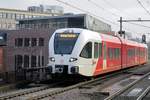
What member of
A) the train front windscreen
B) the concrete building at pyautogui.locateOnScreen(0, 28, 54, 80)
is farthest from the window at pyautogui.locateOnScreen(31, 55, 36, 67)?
the train front windscreen

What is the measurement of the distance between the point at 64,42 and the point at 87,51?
1.32 meters

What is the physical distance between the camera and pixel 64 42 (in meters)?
22.4

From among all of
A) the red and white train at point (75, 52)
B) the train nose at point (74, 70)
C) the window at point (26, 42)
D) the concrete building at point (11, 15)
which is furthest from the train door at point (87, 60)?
the concrete building at point (11, 15)

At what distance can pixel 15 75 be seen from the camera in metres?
30.9

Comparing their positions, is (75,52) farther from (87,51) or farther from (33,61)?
(33,61)

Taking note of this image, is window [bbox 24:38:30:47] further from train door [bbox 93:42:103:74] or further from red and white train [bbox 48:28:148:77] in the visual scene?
red and white train [bbox 48:28:148:77]

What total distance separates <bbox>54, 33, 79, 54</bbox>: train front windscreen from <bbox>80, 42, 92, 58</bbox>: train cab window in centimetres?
64

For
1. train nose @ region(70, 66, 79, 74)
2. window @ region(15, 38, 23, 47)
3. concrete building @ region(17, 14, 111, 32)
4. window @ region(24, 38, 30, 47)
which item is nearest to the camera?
train nose @ region(70, 66, 79, 74)

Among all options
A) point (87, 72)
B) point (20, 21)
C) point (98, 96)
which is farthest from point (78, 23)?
point (98, 96)

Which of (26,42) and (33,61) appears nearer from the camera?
(33,61)

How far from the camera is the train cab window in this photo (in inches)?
877

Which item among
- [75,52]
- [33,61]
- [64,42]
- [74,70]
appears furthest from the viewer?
[33,61]

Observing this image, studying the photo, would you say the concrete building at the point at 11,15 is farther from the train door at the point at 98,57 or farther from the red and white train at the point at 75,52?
the red and white train at the point at 75,52

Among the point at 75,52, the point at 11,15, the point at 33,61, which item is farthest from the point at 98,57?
the point at 11,15
